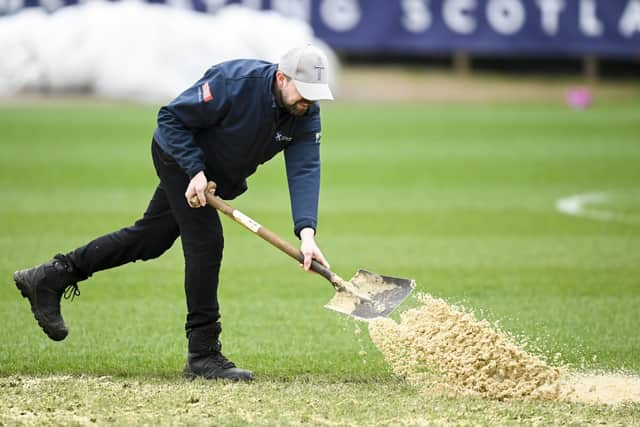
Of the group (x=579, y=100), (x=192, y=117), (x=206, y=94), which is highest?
(x=206, y=94)

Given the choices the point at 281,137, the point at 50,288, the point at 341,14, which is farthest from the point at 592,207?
the point at 341,14

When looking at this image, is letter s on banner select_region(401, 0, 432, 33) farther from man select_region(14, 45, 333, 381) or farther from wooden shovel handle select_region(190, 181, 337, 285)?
wooden shovel handle select_region(190, 181, 337, 285)

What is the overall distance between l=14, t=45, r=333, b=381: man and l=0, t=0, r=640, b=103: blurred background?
751 inches

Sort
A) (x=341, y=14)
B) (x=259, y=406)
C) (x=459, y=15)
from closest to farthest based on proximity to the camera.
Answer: (x=259, y=406), (x=341, y=14), (x=459, y=15)

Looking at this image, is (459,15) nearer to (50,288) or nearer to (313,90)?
(50,288)

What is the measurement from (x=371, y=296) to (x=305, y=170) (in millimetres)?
776

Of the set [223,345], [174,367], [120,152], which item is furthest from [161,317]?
[120,152]

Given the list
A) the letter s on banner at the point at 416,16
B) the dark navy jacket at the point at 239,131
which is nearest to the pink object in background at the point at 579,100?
the letter s on banner at the point at 416,16

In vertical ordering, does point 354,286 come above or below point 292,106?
below

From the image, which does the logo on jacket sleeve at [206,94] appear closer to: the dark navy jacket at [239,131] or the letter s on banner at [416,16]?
the dark navy jacket at [239,131]

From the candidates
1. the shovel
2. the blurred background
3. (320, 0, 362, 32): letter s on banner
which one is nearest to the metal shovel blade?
the shovel

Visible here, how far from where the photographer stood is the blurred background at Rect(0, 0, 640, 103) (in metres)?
26.5

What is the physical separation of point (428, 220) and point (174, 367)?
6.53 m

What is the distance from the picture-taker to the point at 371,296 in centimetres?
670
